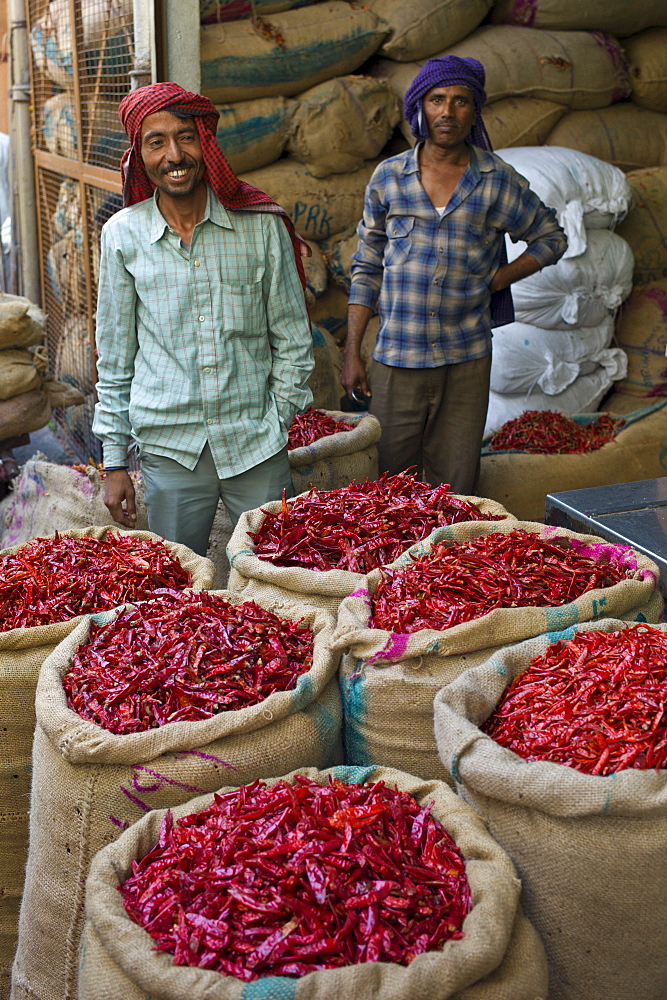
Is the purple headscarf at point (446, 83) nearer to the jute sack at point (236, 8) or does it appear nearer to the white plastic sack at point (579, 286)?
the white plastic sack at point (579, 286)

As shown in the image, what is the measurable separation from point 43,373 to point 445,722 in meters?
3.53

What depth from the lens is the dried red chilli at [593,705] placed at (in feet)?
5.35

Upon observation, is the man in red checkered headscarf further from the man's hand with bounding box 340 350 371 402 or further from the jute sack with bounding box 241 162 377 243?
the jute sack with bounding box 241 162 377 243

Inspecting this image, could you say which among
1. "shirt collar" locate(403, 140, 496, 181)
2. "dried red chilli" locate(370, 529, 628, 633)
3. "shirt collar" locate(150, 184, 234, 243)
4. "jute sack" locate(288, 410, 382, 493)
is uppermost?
"shirt collar" locate(403, 140, 496, 181)

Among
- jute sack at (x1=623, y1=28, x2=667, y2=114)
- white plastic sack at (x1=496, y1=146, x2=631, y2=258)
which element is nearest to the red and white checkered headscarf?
white plastic sack at (x1=496, y1=146, x2=631, y2=258)

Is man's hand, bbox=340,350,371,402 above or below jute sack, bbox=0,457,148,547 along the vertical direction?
above

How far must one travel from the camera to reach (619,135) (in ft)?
19.7

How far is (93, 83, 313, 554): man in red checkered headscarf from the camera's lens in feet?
9.43

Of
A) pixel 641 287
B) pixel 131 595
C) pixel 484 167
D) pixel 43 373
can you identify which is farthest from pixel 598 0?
pixel 131 595

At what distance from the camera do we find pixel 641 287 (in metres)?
5.93

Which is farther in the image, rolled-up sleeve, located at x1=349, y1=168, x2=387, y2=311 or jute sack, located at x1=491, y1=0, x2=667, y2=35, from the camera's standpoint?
jute sack, located at x1=491, y1=0, x2=667, y2=35

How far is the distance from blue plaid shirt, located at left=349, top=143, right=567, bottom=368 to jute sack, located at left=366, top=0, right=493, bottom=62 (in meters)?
1.84

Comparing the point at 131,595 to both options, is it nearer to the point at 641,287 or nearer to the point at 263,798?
the point at 263,798

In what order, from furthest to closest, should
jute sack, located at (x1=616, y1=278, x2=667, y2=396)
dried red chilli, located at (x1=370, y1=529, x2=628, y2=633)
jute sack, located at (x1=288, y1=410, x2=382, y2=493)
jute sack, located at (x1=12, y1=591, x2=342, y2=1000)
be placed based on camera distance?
jute sack, located at (x1=616, y1=278, x2=667, y2=396), jute sack, located at (x1=288, y1=410, x2=382, y2=493), dried red chilli, located at (x1=370, y1=529, x2=628, y2=633), jute sack, located at (x1=12, y1=591, x2=342, y2=1000)
